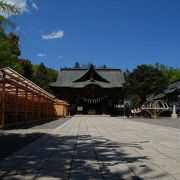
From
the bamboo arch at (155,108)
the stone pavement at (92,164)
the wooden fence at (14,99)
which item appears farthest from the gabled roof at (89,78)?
the stone pavement at (92,164)

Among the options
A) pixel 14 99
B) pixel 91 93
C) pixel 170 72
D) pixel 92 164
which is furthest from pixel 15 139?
pixel 170 72

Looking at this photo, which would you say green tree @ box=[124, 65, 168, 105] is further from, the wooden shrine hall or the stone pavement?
the stone pavement

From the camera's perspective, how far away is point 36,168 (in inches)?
134

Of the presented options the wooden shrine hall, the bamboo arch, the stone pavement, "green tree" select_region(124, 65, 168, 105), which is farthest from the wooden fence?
the wooden shrine hall

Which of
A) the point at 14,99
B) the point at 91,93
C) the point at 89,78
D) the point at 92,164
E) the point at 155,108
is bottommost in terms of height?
the point at 92,164

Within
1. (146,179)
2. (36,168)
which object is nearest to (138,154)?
(146,179)

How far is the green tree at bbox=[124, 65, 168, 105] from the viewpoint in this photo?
2712 cm

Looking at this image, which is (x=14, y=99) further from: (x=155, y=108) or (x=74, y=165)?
(x=155, y=108)

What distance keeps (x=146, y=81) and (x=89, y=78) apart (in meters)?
10.2

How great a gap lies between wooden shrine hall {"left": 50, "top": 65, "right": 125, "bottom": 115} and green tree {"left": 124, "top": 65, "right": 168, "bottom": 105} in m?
4.82

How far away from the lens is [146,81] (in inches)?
1077

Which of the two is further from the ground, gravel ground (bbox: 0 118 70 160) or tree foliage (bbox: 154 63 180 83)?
tree foliage (bbox: 154 63 180 83)

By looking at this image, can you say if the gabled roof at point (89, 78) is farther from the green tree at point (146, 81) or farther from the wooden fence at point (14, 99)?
the wooden fence at point (14, 99)

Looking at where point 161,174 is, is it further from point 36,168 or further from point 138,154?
point 36,168
